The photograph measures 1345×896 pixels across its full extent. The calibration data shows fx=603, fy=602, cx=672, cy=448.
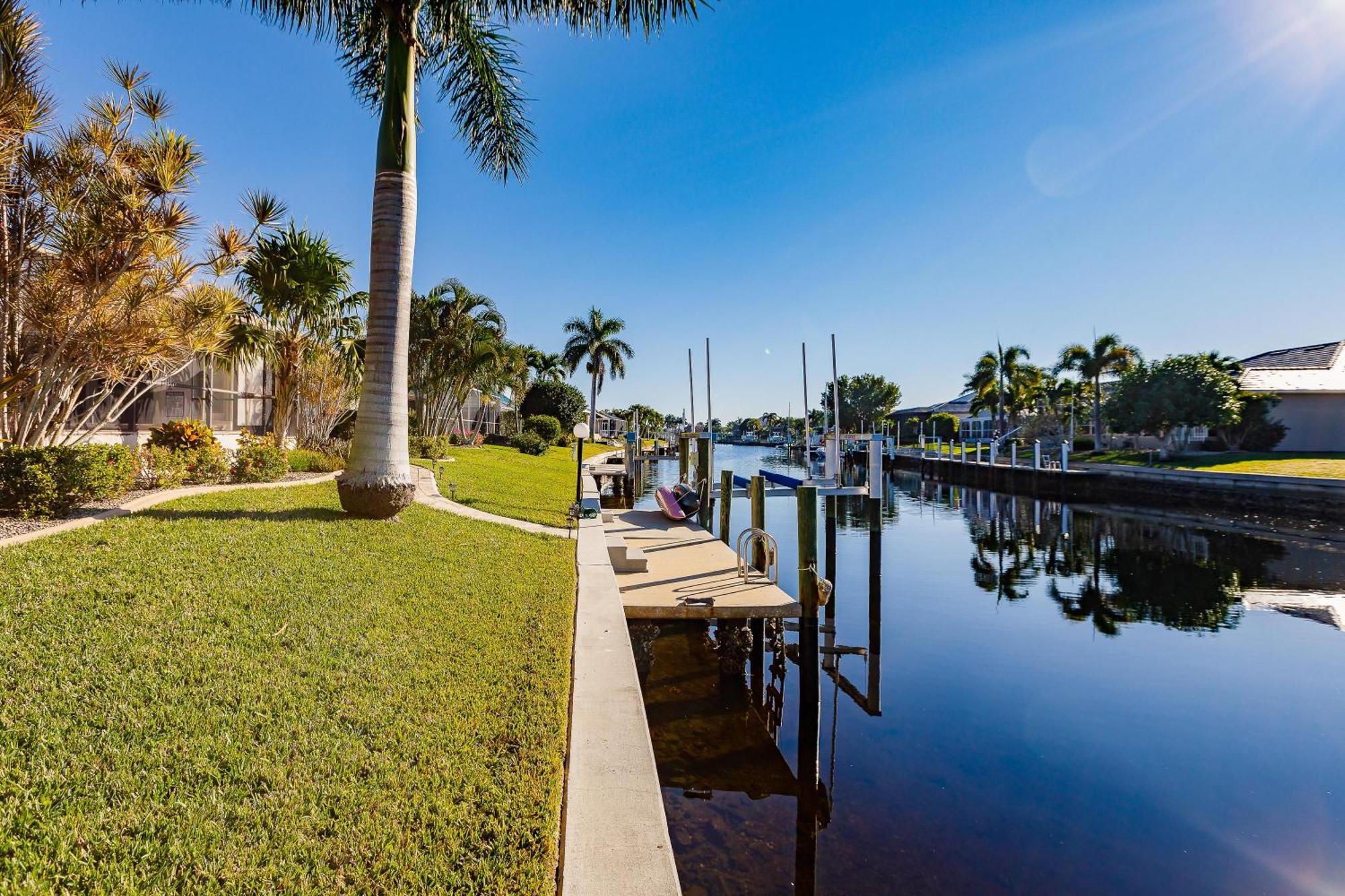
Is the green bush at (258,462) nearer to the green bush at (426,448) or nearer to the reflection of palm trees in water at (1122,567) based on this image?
the green bush at (426,448)

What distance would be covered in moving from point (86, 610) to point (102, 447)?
19.6 feet

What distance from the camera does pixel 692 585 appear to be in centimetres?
994

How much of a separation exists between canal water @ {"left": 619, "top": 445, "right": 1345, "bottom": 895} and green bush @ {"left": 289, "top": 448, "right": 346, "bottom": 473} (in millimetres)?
11201

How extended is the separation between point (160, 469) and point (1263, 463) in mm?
46233

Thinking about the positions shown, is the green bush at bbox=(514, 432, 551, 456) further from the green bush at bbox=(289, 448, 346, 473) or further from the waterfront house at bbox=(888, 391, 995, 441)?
the waterfront house at bbox=(888, 391, 995, 441)

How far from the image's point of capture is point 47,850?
2855 mm

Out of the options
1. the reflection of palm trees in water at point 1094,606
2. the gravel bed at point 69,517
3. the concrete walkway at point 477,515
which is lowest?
the reflection of palm trees in water at point 1094,606

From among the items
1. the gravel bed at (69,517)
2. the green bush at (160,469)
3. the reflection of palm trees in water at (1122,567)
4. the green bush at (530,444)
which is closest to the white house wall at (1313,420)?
the reflection of palm trees in water at (1122,567)

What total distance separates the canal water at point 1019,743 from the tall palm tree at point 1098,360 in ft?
123

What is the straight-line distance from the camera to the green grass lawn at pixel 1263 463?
2919 centimetres

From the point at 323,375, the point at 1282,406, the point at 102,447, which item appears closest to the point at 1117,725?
the point at 102,447

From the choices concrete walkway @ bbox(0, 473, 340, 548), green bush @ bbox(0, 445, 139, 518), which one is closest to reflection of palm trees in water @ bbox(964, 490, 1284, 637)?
concrete walkway @ bbox(0, 473, 340, 548)

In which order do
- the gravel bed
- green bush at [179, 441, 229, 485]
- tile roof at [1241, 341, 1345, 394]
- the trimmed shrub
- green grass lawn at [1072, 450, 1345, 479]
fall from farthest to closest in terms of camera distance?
the trimmed shrub
tile roof at [1241, 341, 1345, 394]
green grass lawn at [1072, 450, 1345, 479]
green bush at [179, 441, 229, 485]
the gravel bed

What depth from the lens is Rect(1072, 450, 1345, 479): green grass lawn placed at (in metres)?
29.2
